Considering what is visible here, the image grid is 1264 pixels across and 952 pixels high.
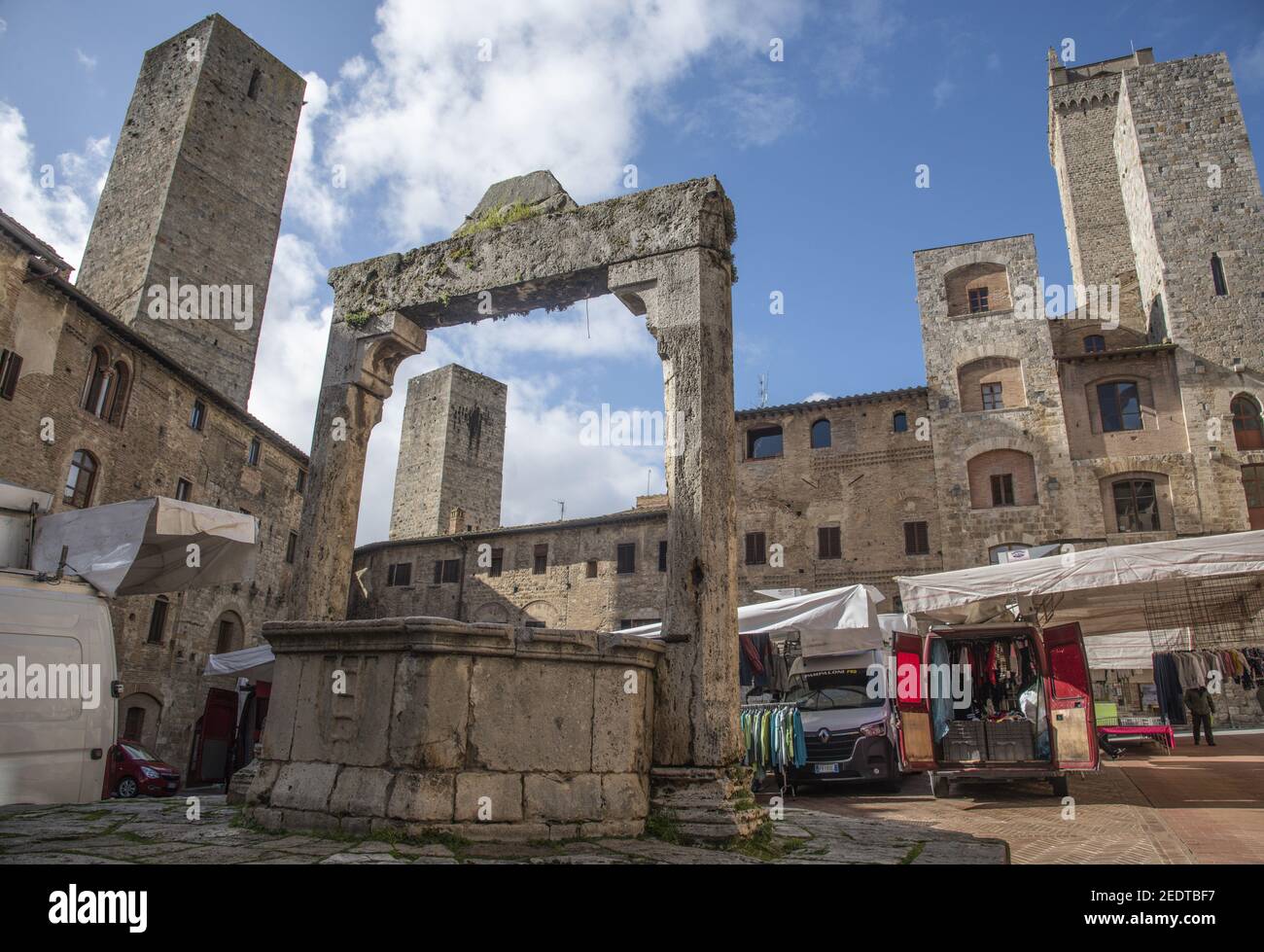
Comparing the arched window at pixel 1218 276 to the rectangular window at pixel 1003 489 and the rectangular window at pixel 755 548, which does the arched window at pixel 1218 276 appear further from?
the rectangular window at pixel 755 548

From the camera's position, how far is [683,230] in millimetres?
6371

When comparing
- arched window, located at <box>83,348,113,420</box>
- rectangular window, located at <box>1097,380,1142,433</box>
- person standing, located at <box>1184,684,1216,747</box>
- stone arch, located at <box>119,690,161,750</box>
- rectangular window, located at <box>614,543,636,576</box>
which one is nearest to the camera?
person standing, located at <box>1184,684,1216,747</box>

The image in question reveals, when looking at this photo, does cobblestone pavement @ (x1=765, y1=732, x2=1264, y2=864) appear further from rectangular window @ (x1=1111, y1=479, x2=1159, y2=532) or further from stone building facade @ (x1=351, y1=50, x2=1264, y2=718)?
stone building facade @ (x1=351, y1=50, x2=1264, y2=718)

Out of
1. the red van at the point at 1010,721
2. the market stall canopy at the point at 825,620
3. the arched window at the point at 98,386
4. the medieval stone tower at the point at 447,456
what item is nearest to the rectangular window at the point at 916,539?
the market stall canopy at the point at 825,620

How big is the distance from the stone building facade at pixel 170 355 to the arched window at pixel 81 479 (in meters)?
0.04

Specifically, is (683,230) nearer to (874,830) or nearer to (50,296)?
(874,830)

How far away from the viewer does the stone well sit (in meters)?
4.50

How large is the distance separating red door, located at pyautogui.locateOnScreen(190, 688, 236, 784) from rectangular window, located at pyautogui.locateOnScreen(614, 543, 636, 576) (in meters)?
12.1

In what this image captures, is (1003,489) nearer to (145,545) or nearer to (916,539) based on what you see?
(916,539)

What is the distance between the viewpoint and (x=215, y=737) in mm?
20188

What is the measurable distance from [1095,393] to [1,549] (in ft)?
87.5

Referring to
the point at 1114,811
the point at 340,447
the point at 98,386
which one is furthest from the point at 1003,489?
the point at 98,386

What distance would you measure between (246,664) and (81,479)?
260 inches

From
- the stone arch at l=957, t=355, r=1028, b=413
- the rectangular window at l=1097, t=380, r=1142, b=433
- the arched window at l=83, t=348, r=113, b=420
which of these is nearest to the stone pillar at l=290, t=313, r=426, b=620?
the arched window at l=83, t=348, r=113, b=420
